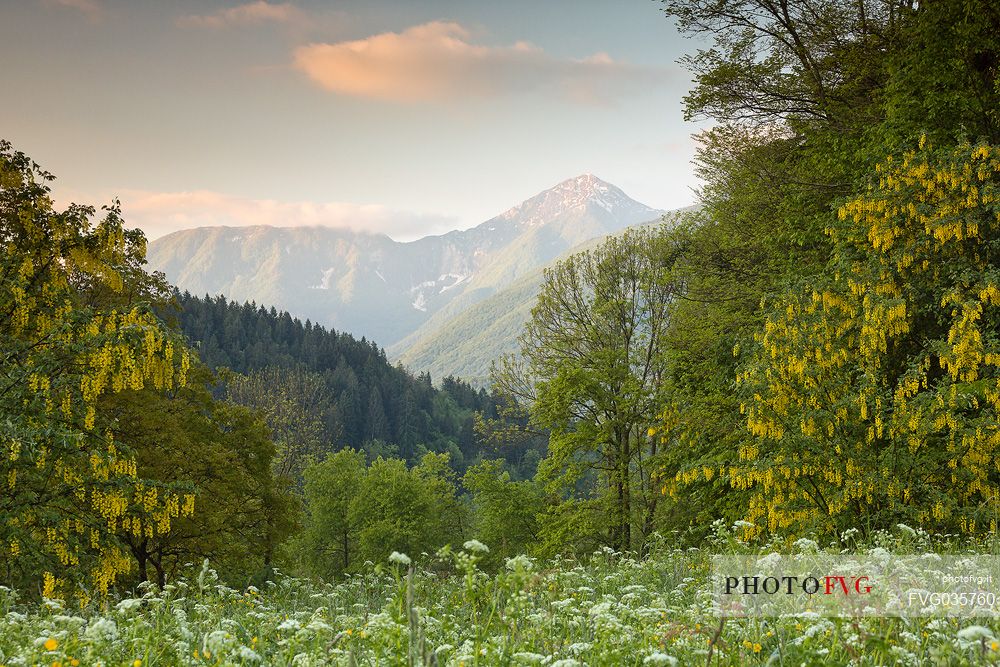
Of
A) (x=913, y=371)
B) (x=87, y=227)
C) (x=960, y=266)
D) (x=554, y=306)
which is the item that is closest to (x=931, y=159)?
(x=960, y=266)

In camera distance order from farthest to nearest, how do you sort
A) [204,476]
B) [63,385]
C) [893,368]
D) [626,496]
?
[626,496] < [204,476] < [893,368] < [63,385]

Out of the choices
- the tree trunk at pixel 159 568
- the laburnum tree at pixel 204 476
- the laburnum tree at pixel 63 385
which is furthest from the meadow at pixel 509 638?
the tree trunk at pixel 159 568

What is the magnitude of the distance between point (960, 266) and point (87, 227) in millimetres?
15114

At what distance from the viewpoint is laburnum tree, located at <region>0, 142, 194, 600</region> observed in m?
9.52

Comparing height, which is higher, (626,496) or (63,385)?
(63,385)

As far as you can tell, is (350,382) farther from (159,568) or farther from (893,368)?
(893,368)

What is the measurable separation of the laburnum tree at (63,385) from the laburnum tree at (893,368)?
10.2m

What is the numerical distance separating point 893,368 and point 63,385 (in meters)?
14.0

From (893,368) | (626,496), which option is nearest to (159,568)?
(626,496)

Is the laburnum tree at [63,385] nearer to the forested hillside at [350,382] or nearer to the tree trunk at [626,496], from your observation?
the tree trunk at [626,496]

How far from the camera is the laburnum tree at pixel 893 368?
9.85 m

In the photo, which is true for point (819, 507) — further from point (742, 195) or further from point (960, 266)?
point (742, 195)

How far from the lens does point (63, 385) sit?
9.99 m

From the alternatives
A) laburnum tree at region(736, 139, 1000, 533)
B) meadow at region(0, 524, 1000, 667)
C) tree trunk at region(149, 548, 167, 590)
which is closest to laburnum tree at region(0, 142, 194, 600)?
meadow at region(0, 524, 1000, 667)
